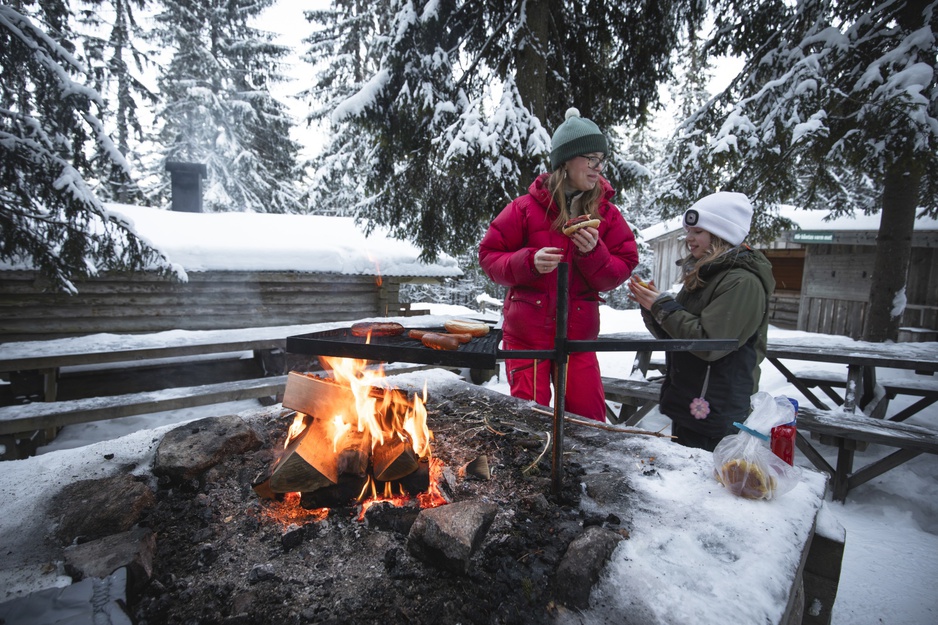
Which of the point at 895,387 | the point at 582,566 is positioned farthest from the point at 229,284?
the point at 895,387


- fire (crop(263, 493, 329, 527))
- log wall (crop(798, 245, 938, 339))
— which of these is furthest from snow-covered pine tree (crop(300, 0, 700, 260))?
log wall (crop(798, 245, 938, 339))

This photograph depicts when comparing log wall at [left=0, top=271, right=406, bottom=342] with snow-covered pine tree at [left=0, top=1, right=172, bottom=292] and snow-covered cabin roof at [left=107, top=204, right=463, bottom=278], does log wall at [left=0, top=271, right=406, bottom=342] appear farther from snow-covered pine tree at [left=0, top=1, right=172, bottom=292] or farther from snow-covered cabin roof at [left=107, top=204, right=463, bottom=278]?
snow-covered pine tree at [left=0, top=1, right=172, bottom=292]

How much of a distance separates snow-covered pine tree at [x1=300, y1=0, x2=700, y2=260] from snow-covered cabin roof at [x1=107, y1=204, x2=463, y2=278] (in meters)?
1.97

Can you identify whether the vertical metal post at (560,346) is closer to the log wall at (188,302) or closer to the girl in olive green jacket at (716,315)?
the girl in olive green jacket at (716,315)

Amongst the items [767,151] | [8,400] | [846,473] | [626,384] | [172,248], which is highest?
[767,151]

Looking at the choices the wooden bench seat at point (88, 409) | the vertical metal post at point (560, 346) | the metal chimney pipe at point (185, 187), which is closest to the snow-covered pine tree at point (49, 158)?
the wooden bench seat at point (88, 409)

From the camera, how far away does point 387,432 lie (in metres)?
2.24

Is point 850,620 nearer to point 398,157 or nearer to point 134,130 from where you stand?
point 398,157

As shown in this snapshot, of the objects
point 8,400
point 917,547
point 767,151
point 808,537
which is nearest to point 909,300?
point 767,151

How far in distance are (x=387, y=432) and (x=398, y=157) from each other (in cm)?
579

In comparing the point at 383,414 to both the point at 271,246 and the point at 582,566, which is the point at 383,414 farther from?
the point at 271,246

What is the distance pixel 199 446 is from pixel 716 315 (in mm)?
2959

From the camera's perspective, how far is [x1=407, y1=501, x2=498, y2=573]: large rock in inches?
58.6

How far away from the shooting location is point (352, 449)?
205 centimetres
